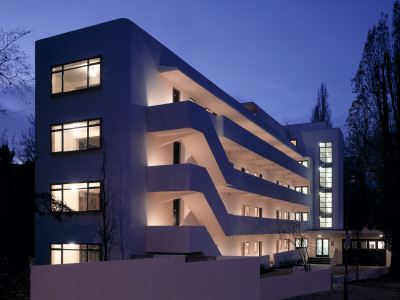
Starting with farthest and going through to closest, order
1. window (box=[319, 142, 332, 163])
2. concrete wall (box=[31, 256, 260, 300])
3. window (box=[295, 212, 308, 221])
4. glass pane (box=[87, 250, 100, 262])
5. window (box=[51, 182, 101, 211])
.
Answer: window (box=[295, 212, 308, 221]) → window (box=[319, 142, 332, 163]) → window (box=[51, 182, 101, 211]) → glass pane (box=[87, 250, 100, 262]) → concrete wall (box=[31, 256, 260, 300])

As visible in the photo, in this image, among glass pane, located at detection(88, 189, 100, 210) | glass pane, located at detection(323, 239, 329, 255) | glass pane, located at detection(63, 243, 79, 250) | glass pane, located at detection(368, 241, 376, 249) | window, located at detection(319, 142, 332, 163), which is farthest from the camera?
window, located at detection(319, 142, 332, 163)

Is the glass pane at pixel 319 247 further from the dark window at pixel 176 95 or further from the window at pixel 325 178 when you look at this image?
the dark window at pixel 176 95

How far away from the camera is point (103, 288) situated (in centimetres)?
1273

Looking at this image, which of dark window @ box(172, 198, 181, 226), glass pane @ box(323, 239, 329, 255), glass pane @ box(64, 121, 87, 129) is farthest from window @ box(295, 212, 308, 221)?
glass pane @ box(64, 121, 87, 129)

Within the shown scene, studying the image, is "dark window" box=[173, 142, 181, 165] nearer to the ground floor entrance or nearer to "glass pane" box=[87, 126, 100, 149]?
"glass pane" box=[87, 126, 100, 149]

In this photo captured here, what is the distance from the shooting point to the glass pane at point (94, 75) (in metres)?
25.1

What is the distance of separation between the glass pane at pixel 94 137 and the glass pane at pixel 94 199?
240 centimetres

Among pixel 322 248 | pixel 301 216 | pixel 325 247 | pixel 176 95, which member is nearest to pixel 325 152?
pixel 301 216

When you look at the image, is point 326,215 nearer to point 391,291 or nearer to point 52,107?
point 391,291

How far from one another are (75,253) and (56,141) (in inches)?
250

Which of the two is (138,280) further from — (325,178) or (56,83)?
(325,178)

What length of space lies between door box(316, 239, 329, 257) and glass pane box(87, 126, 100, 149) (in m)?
36.1

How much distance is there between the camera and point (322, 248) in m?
53.1

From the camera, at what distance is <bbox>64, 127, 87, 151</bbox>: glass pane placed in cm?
2509
